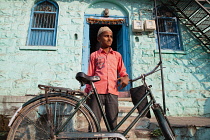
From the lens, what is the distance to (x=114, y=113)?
205 centimetres

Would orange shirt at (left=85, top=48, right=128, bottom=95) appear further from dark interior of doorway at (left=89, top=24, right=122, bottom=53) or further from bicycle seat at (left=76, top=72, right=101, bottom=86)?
dark interior of doorway at (left=89, top=24, right=122, bottom=53)

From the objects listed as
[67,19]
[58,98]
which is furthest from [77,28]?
[58,98]

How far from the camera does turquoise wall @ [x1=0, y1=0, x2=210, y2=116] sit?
15.2ft

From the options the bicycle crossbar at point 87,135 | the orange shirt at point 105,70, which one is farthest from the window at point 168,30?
the bicycle crossbar at point 87,135

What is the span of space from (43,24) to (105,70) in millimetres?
4316

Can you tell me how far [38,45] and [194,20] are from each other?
6021 millimetres

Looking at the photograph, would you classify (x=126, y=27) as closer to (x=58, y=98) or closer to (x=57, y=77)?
(x=57, y=77)

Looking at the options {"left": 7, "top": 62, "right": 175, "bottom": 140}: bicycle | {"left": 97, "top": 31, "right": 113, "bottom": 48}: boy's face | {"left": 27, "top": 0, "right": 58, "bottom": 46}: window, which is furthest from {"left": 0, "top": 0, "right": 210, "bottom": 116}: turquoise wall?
{"left": 7, "top": 62, "right": 175, "bottom": 140}: bicycle

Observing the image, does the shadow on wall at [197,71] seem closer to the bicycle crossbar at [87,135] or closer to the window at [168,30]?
the window at [168,30]

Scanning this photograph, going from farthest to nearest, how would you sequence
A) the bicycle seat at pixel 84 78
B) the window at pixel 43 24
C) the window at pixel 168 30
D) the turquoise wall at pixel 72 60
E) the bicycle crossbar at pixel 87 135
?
the window at pixel 168 30 < the window at pixel 43 24 < the turquoise wall at pixel 72 60 < the bicycle seat at pixel 84 78 < the bicycle crossbar at pixel 87 135

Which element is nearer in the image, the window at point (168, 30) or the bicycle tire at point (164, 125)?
the bicycle tire at point (164, 125)

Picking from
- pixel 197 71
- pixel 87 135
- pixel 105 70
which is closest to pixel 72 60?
pixel 105 70

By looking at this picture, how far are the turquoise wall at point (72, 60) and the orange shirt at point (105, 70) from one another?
2.53 metres

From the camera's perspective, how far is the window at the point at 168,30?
18.1 feet
